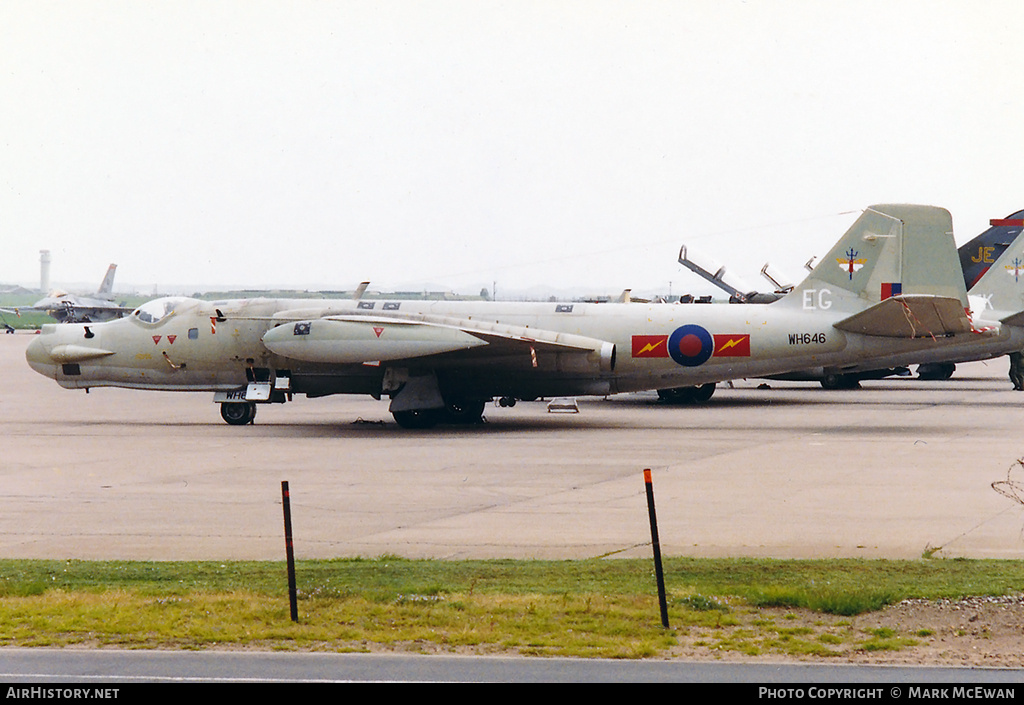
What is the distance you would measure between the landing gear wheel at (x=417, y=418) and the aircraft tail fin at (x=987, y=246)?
25303 mm

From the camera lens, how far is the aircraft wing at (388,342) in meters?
26.4

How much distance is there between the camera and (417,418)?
27828 millimetres

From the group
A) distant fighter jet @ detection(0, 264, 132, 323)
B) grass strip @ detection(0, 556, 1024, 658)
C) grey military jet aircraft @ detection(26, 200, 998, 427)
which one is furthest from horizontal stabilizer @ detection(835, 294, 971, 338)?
distant fighter jet @ detection(0, 264, 132, 323)

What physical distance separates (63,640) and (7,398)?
102 ft

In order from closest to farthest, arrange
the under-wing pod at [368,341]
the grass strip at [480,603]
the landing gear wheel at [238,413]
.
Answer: the grass strip at [480,603] < the under-wing pod at [368,341] < the landing gear wheel at [238,413]

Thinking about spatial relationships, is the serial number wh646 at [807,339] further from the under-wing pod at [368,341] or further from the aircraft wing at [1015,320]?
the aircraft wing at [1015,320]

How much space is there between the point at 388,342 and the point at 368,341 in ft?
1.45

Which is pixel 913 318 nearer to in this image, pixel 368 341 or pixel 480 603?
pixel 368 341

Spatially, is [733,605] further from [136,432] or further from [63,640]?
[136,432]

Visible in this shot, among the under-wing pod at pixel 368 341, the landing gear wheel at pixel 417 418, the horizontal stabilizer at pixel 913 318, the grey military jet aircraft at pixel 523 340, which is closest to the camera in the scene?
the horizontal stabilizer at pixel 913 318

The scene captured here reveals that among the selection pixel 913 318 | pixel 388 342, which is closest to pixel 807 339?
pixel 913 318

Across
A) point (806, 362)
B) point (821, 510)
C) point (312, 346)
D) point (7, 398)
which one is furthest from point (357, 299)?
point (821, 510)

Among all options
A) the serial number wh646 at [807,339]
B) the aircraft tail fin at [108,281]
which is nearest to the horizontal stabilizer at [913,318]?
the serial number wh646 at [807,339]

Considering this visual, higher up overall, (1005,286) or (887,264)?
(887,264)
